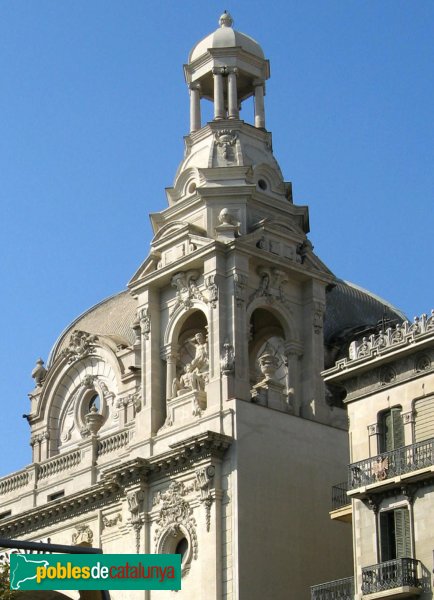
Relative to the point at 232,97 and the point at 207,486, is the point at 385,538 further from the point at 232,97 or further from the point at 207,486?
the point at 232,97

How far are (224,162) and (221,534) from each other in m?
14.3

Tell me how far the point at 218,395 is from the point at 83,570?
26417 millimetres

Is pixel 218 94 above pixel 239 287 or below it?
above

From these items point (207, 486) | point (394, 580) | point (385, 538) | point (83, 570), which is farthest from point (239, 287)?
point (83, 570)

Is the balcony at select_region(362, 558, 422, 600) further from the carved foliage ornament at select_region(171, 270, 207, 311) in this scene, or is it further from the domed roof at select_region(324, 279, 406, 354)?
the domed roof at select_region(324, 279, 406, 354)

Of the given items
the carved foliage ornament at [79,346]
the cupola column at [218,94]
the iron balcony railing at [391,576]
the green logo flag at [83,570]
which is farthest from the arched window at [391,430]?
the carved foliage ornament at [79,346]

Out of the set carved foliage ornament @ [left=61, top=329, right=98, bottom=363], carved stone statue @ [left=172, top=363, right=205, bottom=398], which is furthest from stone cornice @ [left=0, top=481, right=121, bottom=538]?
carved foliage ornament @ [left=61, top=329, right=98, bottom=363]

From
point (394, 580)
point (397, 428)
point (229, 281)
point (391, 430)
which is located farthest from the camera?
point (229, 281)

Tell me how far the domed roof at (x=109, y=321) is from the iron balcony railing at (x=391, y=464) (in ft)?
63.8

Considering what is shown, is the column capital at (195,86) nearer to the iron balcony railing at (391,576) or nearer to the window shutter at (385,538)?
the window shutter at (385,538)

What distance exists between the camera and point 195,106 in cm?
5703

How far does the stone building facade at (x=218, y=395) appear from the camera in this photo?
48156mm

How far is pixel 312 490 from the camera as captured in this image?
5000cm

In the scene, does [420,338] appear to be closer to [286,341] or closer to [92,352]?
[286,341]
